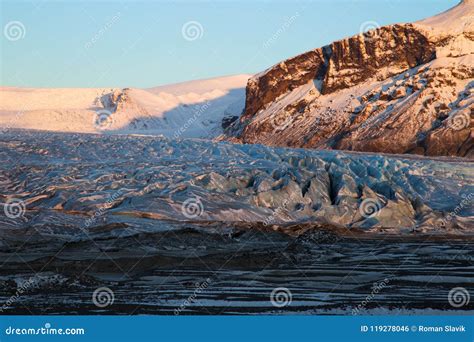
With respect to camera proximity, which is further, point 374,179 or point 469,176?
point 469,176

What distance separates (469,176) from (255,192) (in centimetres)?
Result: 651

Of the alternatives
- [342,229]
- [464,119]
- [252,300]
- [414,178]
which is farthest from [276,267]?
[464,119]

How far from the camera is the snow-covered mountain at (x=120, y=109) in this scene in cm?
6425

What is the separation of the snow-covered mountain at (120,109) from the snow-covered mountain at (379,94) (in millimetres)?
10813

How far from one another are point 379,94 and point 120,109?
127ft

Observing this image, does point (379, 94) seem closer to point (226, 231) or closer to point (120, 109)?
point (226, 231)

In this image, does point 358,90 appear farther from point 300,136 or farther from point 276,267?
point 276,267

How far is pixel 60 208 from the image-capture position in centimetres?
1394

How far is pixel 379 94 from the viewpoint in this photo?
4725 centimetres
